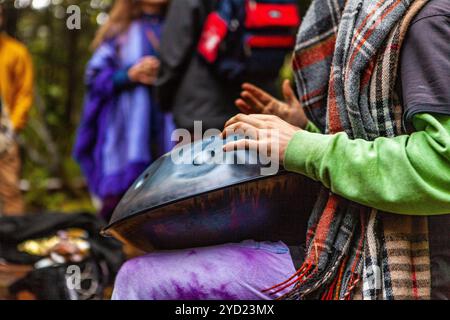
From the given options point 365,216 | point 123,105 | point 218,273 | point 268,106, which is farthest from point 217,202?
point 123,105

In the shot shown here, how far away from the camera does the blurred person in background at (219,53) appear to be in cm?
229

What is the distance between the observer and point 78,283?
8.45 ft

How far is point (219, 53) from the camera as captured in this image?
2328mm

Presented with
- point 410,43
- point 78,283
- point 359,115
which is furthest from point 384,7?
point 78,283

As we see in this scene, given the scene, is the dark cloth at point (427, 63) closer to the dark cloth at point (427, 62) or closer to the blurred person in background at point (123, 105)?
the dark cloth at point (427, 62)

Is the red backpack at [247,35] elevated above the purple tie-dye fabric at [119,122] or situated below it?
above

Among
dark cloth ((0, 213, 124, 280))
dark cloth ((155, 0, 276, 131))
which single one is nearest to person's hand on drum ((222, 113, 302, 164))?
dark cloth ((155, 0, 276, 131))

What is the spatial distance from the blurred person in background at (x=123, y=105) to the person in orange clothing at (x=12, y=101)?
2.43 feet

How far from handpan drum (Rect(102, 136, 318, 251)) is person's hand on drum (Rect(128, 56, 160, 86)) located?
2067 millimetres

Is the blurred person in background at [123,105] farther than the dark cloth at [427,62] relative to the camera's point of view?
Yes

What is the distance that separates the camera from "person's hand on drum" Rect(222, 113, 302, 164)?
1.35 m

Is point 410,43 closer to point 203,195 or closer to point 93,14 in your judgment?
point 203,195

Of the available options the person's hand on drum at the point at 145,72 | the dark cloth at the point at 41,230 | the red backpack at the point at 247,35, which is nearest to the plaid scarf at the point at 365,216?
the red backpack at the point at 247,35

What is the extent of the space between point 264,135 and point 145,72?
7.28 feet
